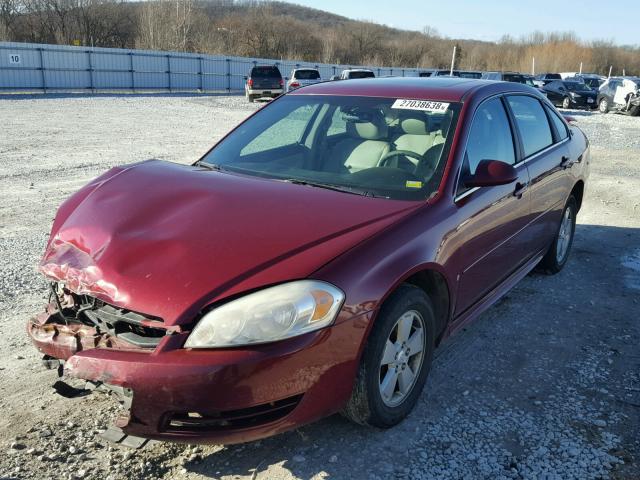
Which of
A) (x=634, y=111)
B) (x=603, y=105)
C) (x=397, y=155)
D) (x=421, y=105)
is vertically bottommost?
(x=634, y=111)

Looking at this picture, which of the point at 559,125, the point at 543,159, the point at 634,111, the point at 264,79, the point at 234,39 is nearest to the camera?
the point at 543,159

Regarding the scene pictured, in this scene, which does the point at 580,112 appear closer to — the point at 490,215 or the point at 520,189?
the point at 520,189

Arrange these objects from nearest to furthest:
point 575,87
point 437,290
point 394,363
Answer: point 394,363
point 437,290
point 575,87

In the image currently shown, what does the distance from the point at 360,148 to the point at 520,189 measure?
1199 millimetres

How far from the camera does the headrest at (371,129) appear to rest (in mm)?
3791

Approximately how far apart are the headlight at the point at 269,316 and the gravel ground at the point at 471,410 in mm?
736

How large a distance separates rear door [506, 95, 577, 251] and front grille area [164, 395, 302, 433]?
2.79m

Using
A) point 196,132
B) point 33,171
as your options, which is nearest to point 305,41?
point 196,132

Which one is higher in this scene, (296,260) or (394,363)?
(296,260)

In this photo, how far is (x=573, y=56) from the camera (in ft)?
237

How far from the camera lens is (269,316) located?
2.38m

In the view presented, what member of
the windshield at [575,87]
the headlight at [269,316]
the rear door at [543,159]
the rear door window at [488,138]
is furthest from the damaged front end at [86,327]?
→ the windshield at [575,87]

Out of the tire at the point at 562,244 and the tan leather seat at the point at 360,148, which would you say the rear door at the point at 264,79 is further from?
the tan leather seat at the point at 360,148

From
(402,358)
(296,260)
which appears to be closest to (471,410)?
(402,358)
